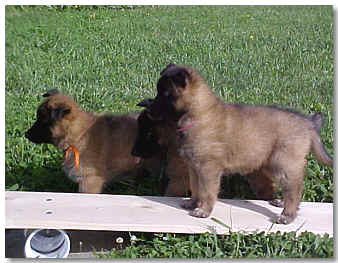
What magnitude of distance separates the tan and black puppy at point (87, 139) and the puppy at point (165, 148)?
0.24 m

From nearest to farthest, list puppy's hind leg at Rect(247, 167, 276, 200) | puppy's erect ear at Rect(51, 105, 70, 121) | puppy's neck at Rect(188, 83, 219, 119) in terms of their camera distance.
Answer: puppy's neck at Rect(188, 83, 219, 119) < puppy's erect ear at Rect(51, 105, 70, 121) < puppy's hind leg at Rect(247, 167, 276, 200)

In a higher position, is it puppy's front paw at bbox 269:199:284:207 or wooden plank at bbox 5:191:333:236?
puppy's front paw at bbox 269:199:284:207

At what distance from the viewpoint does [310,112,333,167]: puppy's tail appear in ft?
13.7

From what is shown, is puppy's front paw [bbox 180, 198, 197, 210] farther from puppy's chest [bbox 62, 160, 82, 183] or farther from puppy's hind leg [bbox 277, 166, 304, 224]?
puppy's chest [bbox 62, 160, 82, 183]

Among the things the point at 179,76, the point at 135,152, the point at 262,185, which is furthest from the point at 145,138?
the point at 262,185

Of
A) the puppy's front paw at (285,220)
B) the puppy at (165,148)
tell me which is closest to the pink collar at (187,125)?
the puppy at (165,148)

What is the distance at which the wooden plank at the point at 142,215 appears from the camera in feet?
13.2

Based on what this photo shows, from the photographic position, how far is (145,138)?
456 cm

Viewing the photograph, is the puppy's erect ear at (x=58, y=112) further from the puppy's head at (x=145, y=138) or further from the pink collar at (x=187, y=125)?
the pink collar at (x=187, y=125)

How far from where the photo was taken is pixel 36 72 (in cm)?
489

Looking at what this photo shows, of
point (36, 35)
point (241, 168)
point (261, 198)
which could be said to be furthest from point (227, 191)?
point (36, 35)

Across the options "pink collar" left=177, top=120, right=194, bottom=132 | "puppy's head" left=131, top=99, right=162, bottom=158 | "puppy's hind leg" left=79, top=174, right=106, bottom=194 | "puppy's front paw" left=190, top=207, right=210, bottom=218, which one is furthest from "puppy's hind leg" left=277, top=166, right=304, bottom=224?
"puppy's hind leg" left=79, top=174, right=106, bottom=194

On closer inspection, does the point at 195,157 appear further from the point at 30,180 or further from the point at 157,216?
the point at 30,180

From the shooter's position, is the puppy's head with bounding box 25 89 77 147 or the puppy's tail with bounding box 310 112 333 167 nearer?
the puppy's tail with bounding box 310 112 333 167
